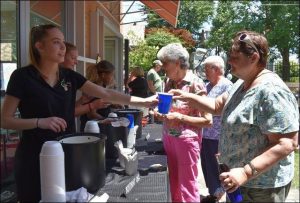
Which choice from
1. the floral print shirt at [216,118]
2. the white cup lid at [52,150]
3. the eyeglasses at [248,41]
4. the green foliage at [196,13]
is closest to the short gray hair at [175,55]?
the eyeglasses at [248,41]

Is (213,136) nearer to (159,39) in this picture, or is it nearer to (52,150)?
(52,150)

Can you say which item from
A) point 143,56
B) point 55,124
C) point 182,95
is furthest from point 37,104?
point 143,56

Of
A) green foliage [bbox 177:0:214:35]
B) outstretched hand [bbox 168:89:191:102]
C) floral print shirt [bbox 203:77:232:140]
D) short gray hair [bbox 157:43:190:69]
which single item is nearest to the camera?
outstretched hand [bbox 168:89:191:102]

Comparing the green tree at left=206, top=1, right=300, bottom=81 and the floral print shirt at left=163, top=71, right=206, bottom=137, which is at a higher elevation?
the green tree at left=206, top=1, right=300, bottom=81

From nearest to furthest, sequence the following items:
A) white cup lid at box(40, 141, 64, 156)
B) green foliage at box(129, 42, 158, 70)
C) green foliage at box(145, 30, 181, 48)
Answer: white cup lid at box(40, 141, 64, 156), green foliage at box(129, 42, 158, 70), green foliage at box(145, 30, 181, 48)

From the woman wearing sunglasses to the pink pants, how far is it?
85 centimetres

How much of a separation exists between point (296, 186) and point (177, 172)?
294 centimetres

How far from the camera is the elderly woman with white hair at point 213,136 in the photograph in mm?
4242

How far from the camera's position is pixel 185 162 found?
2943mm

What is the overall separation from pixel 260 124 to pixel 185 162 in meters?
1.19

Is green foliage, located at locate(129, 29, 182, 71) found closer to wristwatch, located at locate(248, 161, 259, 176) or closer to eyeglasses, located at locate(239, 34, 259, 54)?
eyeglasses, located at locate(239, 34, 259, 54)

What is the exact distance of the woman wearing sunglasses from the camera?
1.80 meters

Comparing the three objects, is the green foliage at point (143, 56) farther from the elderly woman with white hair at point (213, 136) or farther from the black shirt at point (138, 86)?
the elderly woman with white hair at point (213, 136)

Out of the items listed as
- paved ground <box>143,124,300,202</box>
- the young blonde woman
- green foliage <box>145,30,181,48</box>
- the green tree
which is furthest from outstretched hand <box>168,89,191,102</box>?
green foliage <box>145,30,181,48</box>
